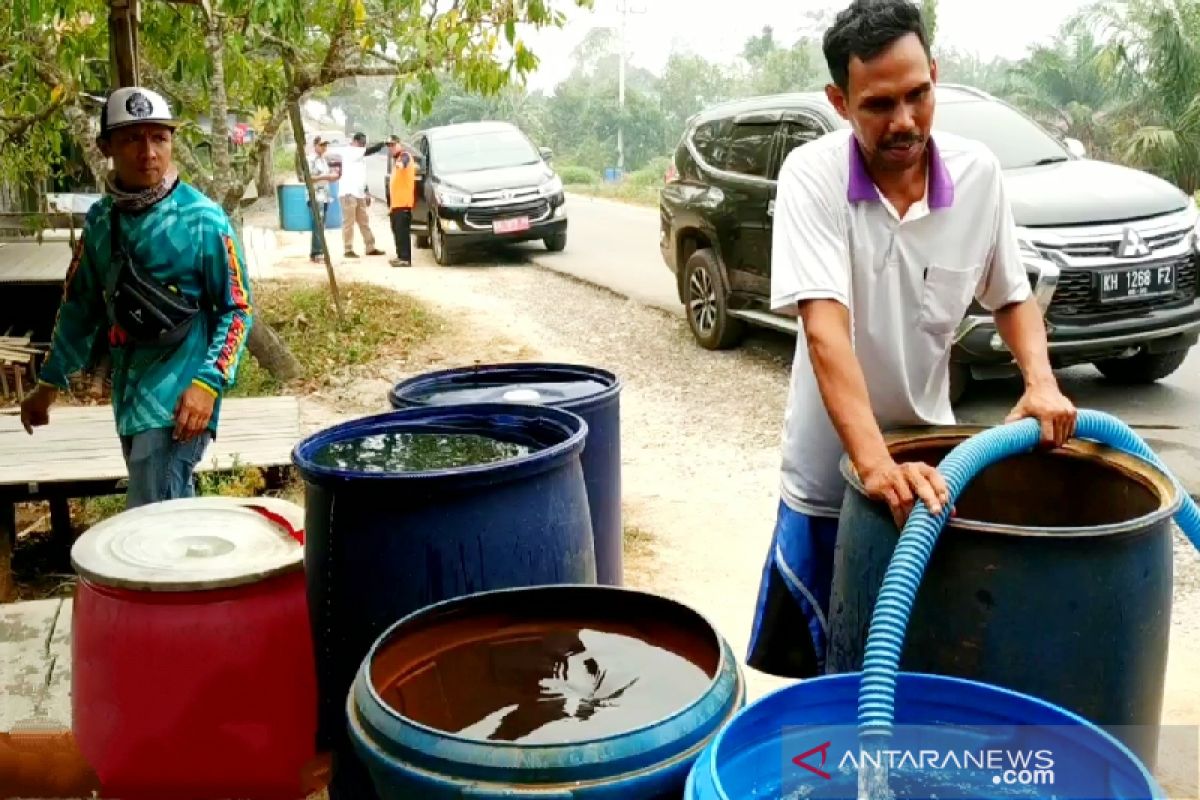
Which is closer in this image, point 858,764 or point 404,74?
point 858,764

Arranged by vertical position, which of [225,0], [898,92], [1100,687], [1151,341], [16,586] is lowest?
[16,586]

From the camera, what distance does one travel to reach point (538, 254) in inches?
632

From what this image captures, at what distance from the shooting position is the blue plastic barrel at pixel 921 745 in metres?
1.50

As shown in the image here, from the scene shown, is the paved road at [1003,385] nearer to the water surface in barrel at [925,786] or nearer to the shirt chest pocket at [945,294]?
the shirt chest pocket at [945,294]

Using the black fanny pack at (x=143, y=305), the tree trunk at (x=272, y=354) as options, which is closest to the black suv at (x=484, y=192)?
the tree trunk at (x=272, y=354)

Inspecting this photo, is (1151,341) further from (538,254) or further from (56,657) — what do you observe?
(538,254)

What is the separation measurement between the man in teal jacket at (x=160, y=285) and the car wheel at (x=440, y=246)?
1140 cm

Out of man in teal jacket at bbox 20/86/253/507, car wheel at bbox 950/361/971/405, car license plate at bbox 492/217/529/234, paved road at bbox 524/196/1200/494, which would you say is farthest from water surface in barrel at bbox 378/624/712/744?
car license plate at bbox 492/217/529/234

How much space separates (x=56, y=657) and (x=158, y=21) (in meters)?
4.54

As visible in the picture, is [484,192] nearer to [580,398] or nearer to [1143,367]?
[1143,367]

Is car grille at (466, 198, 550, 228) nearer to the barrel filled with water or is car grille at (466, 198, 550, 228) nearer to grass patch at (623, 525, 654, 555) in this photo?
grass patch at (623, 525, 654, 555)

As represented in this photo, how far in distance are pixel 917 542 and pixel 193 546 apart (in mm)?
1611

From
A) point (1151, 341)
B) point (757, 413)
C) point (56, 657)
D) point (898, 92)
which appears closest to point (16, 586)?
point (56, 657)

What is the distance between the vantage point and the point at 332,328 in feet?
33.8
